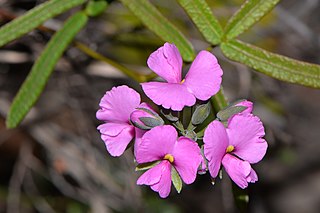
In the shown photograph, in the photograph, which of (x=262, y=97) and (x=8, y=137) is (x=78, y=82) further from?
(x=262, y=97)

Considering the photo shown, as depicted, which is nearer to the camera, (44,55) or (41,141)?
(44,55)

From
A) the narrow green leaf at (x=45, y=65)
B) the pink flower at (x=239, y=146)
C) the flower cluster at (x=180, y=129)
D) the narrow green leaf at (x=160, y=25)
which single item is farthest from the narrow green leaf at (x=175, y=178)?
the narrow green leaf at (x=45, y=65)

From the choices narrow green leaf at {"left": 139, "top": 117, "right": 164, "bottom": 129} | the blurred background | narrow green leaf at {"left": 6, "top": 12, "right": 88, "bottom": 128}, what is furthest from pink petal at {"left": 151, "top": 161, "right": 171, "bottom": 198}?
the blurred background

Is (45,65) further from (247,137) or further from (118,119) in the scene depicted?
(247,137)

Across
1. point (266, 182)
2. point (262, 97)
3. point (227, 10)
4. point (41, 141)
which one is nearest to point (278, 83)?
point (262, 97)

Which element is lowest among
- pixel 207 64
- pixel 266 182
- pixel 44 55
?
pixel 266 182

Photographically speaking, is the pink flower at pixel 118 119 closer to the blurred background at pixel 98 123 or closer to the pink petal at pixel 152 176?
the pink petal at pixel 152 176
